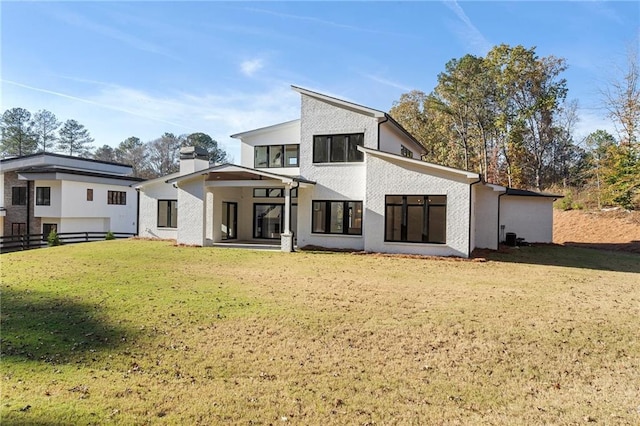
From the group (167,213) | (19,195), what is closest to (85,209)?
(19,195)

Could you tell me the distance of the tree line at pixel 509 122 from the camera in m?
37.1

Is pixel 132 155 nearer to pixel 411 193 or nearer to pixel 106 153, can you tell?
pixel 106 153

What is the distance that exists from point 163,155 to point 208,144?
7.79 metres

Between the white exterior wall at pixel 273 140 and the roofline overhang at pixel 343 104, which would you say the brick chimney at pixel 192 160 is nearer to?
the white exterior wall at pixel 273 140

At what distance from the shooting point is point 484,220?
2000cm

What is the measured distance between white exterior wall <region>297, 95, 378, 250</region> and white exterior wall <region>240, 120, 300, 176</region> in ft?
4.95

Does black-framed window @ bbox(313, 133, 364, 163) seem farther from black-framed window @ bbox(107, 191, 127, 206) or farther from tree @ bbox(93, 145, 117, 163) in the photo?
tree @ bbox(93, 145, 117, 163)

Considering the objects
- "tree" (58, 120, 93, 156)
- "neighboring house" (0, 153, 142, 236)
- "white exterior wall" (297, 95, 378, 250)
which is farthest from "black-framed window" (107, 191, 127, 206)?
"tree" (58, 120, 93, 156)

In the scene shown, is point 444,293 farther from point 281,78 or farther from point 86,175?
point 86,175

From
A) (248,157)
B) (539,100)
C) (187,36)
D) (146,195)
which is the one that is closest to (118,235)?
(146,195)

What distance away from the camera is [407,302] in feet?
28.2

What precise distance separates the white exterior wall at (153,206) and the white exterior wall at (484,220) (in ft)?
57.3

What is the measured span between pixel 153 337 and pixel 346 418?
4036 millimetres

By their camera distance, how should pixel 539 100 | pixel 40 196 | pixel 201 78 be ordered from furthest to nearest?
1. pixel 539 100
2. pixel 40 196
3. pixel 201 78
